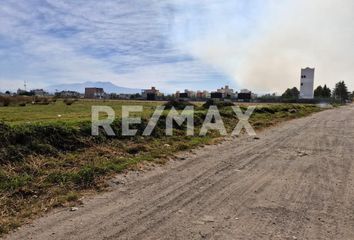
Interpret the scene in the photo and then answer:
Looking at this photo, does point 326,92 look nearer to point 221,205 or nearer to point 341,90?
point 341,90

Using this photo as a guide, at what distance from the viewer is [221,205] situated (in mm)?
6203

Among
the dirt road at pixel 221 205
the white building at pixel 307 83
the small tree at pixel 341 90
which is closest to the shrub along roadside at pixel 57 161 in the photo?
the dirt road at pixel 221 205

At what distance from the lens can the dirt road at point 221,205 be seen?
5012mm

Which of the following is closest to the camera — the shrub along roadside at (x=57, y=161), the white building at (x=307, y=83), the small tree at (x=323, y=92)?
the shrub along roadside at (x=57, y=161)

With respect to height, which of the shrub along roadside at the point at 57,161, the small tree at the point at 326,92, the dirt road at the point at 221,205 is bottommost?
the dirt road at the point at 221,205

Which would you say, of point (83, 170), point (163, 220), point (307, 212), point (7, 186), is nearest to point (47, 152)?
point (83, 170)

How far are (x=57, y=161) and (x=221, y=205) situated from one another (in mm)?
Answer: 4032

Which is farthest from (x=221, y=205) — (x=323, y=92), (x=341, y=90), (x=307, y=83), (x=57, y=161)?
(x=341, y=90)

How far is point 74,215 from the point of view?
5602 millimetres

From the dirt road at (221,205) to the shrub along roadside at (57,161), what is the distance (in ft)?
1.68

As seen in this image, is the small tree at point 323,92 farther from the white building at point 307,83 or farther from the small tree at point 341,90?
the white building at point 307,83

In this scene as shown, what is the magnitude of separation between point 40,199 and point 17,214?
2.36 feet

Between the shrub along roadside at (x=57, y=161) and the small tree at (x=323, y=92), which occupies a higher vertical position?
the small tree at (x=323, y=92)

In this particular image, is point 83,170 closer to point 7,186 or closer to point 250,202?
point 7,186
